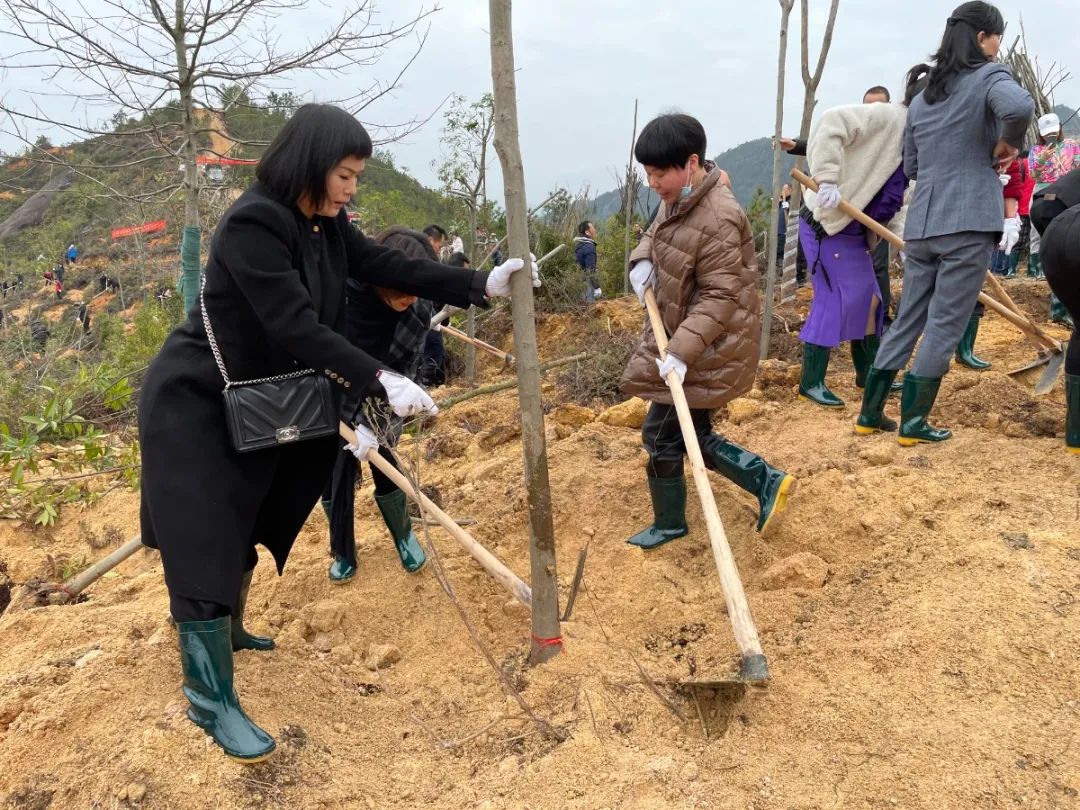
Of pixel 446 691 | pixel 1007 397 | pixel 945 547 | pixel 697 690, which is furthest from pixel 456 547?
pixel 1007 397

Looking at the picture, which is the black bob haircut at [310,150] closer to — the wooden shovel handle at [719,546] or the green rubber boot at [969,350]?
the wooden shovel handle at [719,546]

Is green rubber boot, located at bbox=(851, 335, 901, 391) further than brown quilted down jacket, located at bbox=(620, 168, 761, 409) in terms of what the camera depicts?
Yes

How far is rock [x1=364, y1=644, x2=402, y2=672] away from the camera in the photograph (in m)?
2.73

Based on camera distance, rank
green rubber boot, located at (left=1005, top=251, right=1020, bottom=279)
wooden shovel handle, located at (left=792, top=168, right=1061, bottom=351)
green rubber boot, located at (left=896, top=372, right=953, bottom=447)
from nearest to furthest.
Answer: green rubber boot, located at (left=896, top=372, right=953, bottom=447)
wooden shovel handle, located at (left=792, top=168, right=1061, bottom=351)
green rubber boot, located at (left=1005, top=251, right=1020, bottom=279)

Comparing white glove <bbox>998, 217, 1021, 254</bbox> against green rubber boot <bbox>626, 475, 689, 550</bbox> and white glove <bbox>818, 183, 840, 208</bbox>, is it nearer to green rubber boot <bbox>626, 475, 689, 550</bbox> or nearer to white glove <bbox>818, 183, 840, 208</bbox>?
white glove <bbox>818, 183, 840, 208</bbox>

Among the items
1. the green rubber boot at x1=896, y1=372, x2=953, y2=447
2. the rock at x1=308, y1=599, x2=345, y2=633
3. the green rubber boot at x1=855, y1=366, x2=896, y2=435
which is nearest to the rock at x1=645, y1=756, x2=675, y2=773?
the rock at x1=308, y1=599, x2=345, y2=633

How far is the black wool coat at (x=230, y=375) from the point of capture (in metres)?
2.00

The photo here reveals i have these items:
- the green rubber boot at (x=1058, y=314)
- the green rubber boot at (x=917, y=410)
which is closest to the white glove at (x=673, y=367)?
the green rubber boot at (x=917, y=410)

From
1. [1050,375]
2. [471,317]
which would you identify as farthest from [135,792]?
[471,317]

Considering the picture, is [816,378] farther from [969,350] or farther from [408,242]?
[408,242]

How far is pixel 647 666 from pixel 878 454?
1.61 meters

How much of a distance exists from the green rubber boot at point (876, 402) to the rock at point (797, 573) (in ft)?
4.02

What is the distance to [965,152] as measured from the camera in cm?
331

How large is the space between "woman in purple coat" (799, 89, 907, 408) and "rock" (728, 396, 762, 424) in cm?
35
